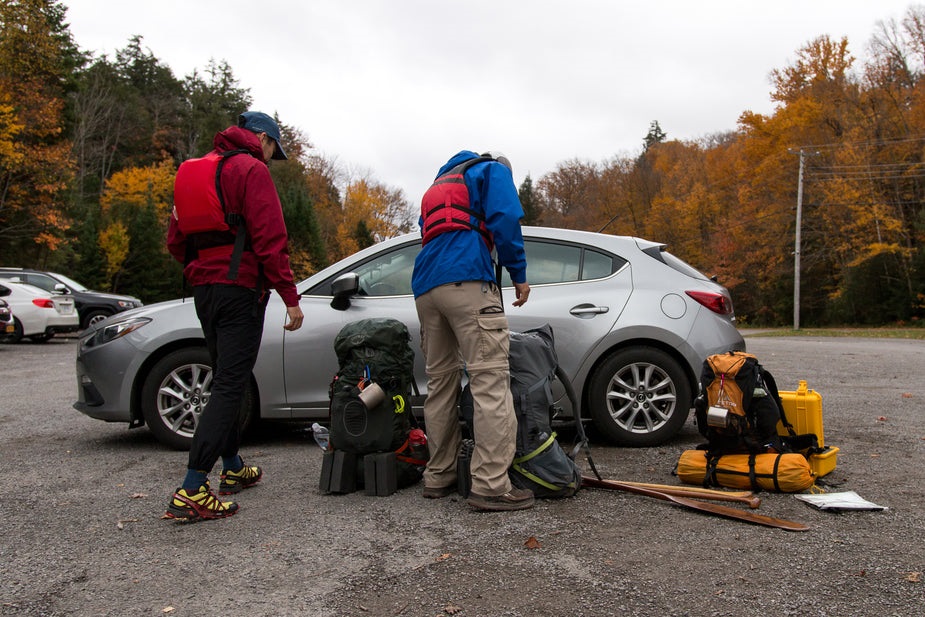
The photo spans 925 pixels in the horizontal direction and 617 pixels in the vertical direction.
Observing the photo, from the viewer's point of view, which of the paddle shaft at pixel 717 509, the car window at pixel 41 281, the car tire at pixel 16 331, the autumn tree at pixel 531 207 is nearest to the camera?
the paddle shaft at pixel 717 509

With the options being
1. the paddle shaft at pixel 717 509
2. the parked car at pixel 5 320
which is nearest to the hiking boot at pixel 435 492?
the paddle shaft at pixel 717 509

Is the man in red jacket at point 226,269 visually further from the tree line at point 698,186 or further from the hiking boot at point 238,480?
the tree line at point 698,186

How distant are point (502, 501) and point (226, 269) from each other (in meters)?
1.86

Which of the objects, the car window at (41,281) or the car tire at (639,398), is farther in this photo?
the car window at (41,281)

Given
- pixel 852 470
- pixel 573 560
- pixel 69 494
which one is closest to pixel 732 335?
pixel 852 470

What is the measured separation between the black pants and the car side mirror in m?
Result: 1.31

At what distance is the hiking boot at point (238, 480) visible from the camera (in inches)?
169

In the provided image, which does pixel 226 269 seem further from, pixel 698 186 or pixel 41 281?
pixel 698 186

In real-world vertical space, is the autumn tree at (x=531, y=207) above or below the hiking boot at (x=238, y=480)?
above

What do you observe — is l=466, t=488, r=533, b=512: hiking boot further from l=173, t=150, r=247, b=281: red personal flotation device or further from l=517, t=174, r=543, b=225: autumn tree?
l=517, t=174, r=543, b=225: autumn tree

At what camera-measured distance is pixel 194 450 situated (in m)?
3.81

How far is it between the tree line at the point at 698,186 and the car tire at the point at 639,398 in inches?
926

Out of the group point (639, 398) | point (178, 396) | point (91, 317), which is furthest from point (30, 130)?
point (639, 398)

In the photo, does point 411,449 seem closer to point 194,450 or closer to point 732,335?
point 194,450
